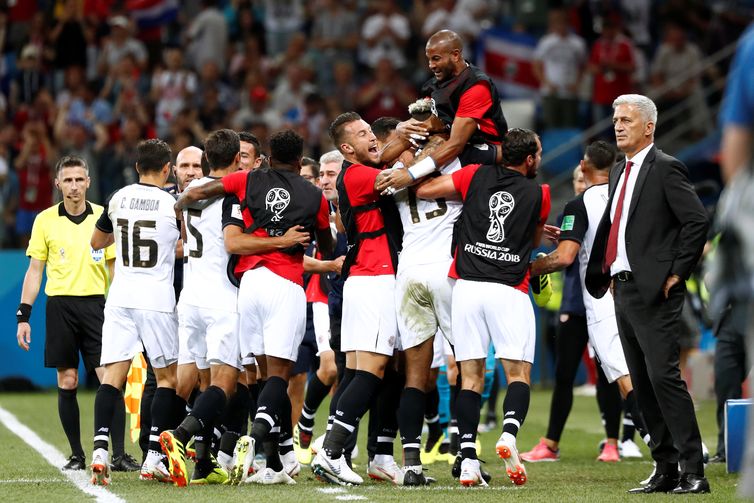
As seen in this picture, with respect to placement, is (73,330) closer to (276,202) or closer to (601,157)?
(276,202)

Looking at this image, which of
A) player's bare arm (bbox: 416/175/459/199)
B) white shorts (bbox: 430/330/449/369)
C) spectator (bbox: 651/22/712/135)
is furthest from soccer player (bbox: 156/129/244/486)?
spectator (bbox: 651/22/712/135)

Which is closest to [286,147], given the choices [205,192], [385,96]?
[205,192]

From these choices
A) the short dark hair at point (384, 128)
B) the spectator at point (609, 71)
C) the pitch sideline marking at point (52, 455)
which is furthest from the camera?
the spectator at point (609, 71)

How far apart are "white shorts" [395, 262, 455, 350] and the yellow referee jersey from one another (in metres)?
2.71

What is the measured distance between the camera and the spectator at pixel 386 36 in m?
20.8

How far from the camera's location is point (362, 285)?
8.44 m

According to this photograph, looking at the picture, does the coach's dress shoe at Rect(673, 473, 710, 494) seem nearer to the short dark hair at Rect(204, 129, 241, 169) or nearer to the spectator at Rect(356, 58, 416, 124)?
the short dark hair at Rect(204, 129, 241, 169)

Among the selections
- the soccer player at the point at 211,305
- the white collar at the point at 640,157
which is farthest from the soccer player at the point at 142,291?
the white collar at the point at 640,157

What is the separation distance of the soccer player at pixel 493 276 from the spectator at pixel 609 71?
10.9 meters

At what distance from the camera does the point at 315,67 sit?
20.9 m

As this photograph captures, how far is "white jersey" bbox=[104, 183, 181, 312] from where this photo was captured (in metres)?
8.73

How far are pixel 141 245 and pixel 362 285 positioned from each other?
1.60 metres

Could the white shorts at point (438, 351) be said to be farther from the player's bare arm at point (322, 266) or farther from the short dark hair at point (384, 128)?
the short dark hair at point (384, 128)

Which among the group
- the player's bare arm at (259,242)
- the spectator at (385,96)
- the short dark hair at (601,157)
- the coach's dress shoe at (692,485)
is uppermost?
the spectator at (385,96)
